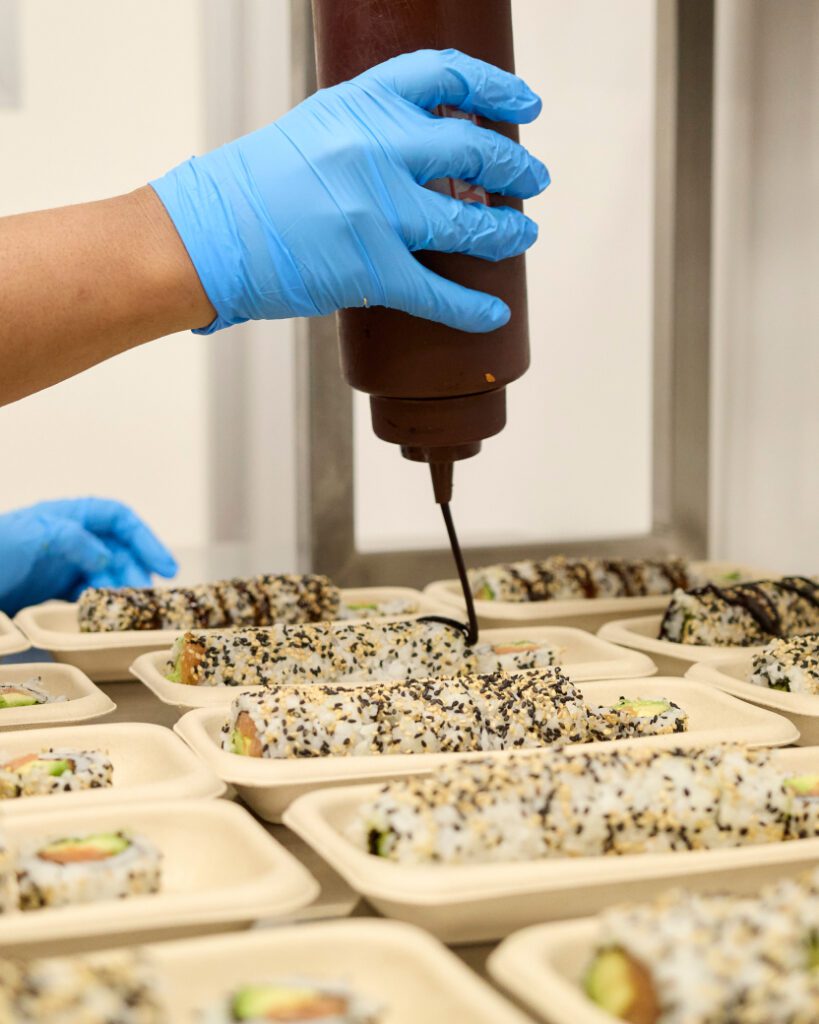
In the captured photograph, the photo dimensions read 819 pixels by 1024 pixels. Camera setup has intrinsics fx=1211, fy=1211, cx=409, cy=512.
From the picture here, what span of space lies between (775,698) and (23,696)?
903 mm

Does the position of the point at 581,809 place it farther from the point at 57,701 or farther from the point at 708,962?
the point at 57,701

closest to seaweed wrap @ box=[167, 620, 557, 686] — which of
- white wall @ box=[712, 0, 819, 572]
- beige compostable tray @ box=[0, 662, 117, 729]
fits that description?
beige compostable tray @ box=[0, 662, 117, 729]

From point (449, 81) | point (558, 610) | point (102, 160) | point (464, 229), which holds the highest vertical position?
point (102, 160)

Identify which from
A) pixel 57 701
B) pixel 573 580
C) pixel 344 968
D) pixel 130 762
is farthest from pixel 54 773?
pixel 573 580

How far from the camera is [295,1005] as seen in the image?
688 mm

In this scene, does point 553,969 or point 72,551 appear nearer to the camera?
point 553,969

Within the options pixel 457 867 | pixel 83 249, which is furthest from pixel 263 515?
pixel 457 867

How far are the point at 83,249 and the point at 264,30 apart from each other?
156 cm

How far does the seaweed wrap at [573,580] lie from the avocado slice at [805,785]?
1020 millimetres

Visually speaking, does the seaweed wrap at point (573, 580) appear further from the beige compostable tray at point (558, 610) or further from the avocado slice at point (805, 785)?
the avocado slice at point (805, 785)

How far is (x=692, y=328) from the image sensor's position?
2820mm

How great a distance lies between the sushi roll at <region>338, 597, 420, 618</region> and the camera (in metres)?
2.00

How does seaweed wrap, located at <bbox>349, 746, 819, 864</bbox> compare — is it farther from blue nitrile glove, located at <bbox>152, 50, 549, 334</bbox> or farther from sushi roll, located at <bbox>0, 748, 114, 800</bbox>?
blue nitrile glove, located at <bbox>152, 50, 549, 334</bbox>

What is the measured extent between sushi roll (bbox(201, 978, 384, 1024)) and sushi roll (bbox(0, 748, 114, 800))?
18.1 inches
